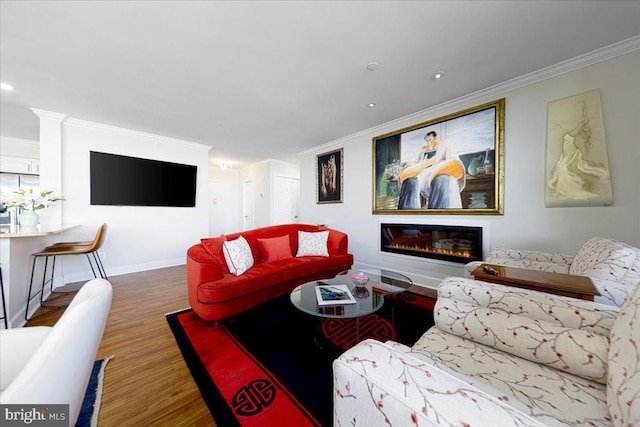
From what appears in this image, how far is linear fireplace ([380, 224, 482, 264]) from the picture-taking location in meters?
2.78

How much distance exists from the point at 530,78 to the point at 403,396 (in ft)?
10.5

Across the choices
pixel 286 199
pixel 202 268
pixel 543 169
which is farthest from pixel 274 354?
pixel 286 199

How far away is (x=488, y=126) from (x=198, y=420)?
Result: 3.64m

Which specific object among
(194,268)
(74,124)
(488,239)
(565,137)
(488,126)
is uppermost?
(74,124)

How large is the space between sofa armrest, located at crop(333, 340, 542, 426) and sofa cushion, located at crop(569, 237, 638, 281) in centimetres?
144

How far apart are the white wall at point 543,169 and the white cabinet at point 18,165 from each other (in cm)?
651

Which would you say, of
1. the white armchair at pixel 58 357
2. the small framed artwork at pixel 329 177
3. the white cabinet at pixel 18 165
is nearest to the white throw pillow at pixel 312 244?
the small framed artwork at pixel 329 177

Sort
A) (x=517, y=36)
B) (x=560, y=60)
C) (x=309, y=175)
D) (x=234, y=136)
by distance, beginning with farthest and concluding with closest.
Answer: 1. (x=309, y=175)
2. (x=234, y=136)
3. (x=560, y=60)
4. (x=517, y=36)

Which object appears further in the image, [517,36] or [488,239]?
[488,239]

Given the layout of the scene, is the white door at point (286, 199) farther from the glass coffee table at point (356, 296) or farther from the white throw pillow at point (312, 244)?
the glass coffee table at point (356, 296)

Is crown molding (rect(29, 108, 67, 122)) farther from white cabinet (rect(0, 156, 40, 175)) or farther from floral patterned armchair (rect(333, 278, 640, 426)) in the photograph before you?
floral patterned armchair (rect(333, 278, 640, 426))

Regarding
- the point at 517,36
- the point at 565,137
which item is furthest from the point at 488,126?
the point at 517,36

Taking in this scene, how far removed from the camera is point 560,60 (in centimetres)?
204

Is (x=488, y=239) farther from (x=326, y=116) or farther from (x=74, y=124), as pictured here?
(x=74, y=124)
